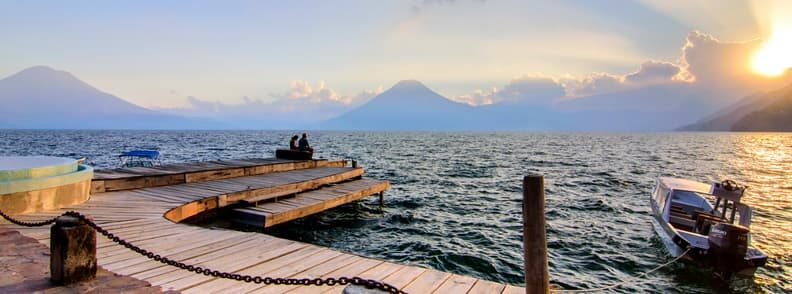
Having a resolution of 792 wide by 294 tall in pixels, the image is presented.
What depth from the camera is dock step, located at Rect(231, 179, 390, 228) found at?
38.4 ft

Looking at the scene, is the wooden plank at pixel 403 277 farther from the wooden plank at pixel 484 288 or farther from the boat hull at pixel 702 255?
the boat hull at pixel 702 255

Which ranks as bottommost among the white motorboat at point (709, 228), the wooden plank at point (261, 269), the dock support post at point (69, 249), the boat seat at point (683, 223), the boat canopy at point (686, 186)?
the boat seat at point (683, 223)

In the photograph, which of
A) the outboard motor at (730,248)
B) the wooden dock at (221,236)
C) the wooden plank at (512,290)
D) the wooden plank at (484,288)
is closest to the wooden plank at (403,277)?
the wooden dock at (221,236)

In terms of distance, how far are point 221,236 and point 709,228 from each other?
15.1 m

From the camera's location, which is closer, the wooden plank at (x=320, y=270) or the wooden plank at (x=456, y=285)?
the wooden plank at (x=320, y=270)

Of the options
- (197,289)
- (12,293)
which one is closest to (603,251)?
(197,289)

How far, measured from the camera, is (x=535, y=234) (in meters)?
4.57

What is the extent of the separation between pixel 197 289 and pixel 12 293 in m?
1.84

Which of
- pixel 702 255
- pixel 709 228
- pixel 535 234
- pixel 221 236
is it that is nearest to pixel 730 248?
pixel 702 255

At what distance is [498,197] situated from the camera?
22062mm

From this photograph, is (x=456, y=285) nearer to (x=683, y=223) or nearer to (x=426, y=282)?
(x=426, y=282)

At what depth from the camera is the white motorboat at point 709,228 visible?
10297 mm

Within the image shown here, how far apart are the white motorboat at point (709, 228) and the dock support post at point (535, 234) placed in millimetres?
9007

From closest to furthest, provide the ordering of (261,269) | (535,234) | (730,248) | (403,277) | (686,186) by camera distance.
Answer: (535,234) < (403,277) < (261,269) < (730,248) < (686,186)
